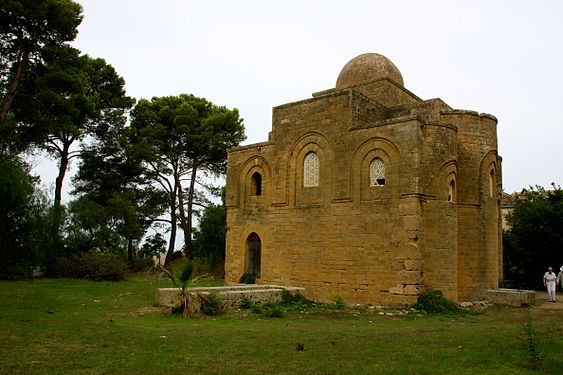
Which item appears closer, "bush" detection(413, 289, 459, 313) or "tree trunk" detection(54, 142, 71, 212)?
"bush" detection(413, 289, 459, 313)

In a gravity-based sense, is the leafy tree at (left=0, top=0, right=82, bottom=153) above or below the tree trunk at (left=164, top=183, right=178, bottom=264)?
above

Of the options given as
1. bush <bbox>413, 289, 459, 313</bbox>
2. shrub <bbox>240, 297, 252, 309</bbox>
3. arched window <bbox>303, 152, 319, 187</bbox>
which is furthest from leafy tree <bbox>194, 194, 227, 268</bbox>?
bush <bbox>413, 289, 459, 313</bbox>

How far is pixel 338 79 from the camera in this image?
1988cm

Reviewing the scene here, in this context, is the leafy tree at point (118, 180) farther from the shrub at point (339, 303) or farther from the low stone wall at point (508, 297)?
the low stone wall at point (508, 297)

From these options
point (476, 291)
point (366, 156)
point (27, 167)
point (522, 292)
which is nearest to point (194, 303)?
point (366, 156)

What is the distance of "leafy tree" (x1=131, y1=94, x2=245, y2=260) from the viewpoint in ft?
95.5

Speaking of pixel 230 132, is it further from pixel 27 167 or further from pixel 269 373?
pixel 269 373

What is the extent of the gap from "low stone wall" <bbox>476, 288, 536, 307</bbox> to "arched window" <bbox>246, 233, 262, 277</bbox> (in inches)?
292

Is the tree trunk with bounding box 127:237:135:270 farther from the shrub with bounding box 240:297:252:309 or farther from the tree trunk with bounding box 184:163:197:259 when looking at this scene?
the shrub with bounding box 240:297:252:309

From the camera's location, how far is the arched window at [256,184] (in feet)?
60.2

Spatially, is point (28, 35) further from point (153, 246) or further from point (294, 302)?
point (153, 246)

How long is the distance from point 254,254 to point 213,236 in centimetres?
1052

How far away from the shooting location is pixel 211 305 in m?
11.9

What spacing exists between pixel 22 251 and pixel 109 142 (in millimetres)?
10001
